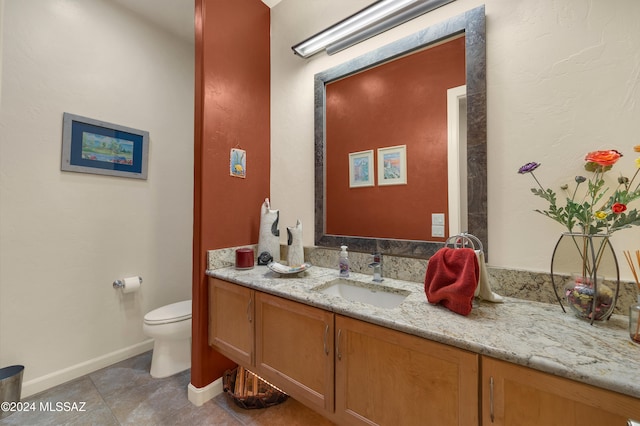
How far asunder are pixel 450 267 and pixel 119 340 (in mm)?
→ 2535

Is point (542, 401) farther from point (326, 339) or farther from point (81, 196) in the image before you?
point (81, 196)

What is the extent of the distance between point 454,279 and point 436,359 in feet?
1.02

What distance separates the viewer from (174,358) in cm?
191

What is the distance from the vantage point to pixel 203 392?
160 centimetres

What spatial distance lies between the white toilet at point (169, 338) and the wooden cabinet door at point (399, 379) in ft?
4.49

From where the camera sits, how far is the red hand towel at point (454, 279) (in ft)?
3.04

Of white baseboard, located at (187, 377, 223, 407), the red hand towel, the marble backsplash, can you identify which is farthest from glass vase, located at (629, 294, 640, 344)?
white baseboard, located at (187, 377, 223, 407)

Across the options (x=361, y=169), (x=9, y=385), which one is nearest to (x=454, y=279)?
(x=361, y=169)

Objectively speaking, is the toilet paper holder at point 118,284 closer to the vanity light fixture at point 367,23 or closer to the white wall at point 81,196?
the white wall at point 81,196

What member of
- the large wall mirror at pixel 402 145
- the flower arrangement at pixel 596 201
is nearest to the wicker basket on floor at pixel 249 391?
the large wall mirror at pixel 402 145

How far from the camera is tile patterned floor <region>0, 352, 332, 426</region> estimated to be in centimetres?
144

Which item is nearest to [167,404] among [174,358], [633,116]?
[174,358]

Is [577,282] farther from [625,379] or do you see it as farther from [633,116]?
[633,116]

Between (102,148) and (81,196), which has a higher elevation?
(102,148)
